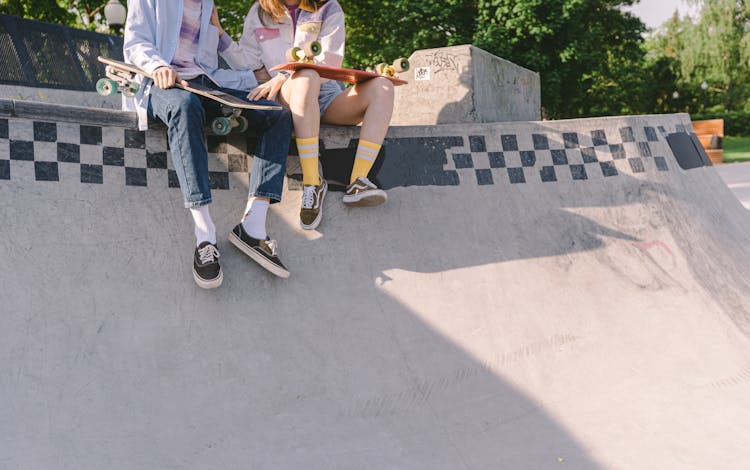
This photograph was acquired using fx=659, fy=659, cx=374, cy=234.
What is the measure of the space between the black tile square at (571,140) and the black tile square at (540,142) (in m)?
0.16

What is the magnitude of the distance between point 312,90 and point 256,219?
0.83m

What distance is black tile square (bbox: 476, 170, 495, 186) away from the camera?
4.43 metres

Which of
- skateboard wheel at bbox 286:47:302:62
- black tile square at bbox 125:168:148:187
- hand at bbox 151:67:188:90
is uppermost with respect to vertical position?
skateboard wheel at bbox 286:47:302:62

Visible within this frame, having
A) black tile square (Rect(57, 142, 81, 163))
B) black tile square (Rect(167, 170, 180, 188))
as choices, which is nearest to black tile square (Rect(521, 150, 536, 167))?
black tile square (Rect(167, 170, 180, 188))

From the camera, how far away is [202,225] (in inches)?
131

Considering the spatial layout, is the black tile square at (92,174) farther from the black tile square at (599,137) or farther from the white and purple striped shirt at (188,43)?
the black tile square at (599,137)

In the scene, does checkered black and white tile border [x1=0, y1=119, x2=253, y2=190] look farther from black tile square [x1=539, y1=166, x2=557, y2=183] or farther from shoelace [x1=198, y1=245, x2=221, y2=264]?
black tile square [x1=539, y1=166, x2=557, y2=183]

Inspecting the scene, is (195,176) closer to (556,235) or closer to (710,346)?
(556,235)

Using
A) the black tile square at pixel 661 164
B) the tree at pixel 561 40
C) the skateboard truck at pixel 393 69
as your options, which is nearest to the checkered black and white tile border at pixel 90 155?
the skateboard truck at pixel 393 69

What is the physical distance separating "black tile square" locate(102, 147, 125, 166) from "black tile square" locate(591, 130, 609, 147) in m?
3.22

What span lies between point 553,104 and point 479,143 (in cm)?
1728

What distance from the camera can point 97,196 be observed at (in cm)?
344

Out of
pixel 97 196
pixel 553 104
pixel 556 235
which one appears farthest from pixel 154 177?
pixel 553 104

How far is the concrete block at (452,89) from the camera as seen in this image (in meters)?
5.45
